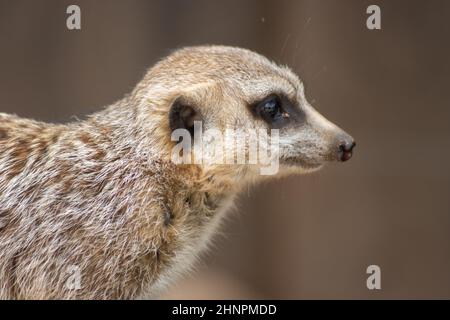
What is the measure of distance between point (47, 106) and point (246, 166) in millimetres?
4465

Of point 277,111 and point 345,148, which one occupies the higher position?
point 277,111

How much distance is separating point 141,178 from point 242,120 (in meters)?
0.57

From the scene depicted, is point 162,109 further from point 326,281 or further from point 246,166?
point 326,281

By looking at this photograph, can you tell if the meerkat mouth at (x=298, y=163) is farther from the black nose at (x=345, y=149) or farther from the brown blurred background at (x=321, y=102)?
the brown blurred background at (x=321, y=102)

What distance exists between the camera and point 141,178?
3.79 m

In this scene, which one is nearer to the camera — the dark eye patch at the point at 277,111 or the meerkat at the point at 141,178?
the meerkat at the point at 141,178

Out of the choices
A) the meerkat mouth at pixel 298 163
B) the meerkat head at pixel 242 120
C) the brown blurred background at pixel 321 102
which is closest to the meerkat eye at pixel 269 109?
the meerkat head at pixel 242 120

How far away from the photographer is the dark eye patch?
12.6 ft

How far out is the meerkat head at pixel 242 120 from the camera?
12.6ft

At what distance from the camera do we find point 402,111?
734 centimetres

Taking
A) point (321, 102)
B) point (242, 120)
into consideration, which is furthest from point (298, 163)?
point (321, 102)

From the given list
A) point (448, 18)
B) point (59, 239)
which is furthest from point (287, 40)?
point (59, 239)

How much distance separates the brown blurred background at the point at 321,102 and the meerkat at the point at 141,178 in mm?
3191

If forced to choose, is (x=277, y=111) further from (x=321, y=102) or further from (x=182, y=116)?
(x=321, y=102)
